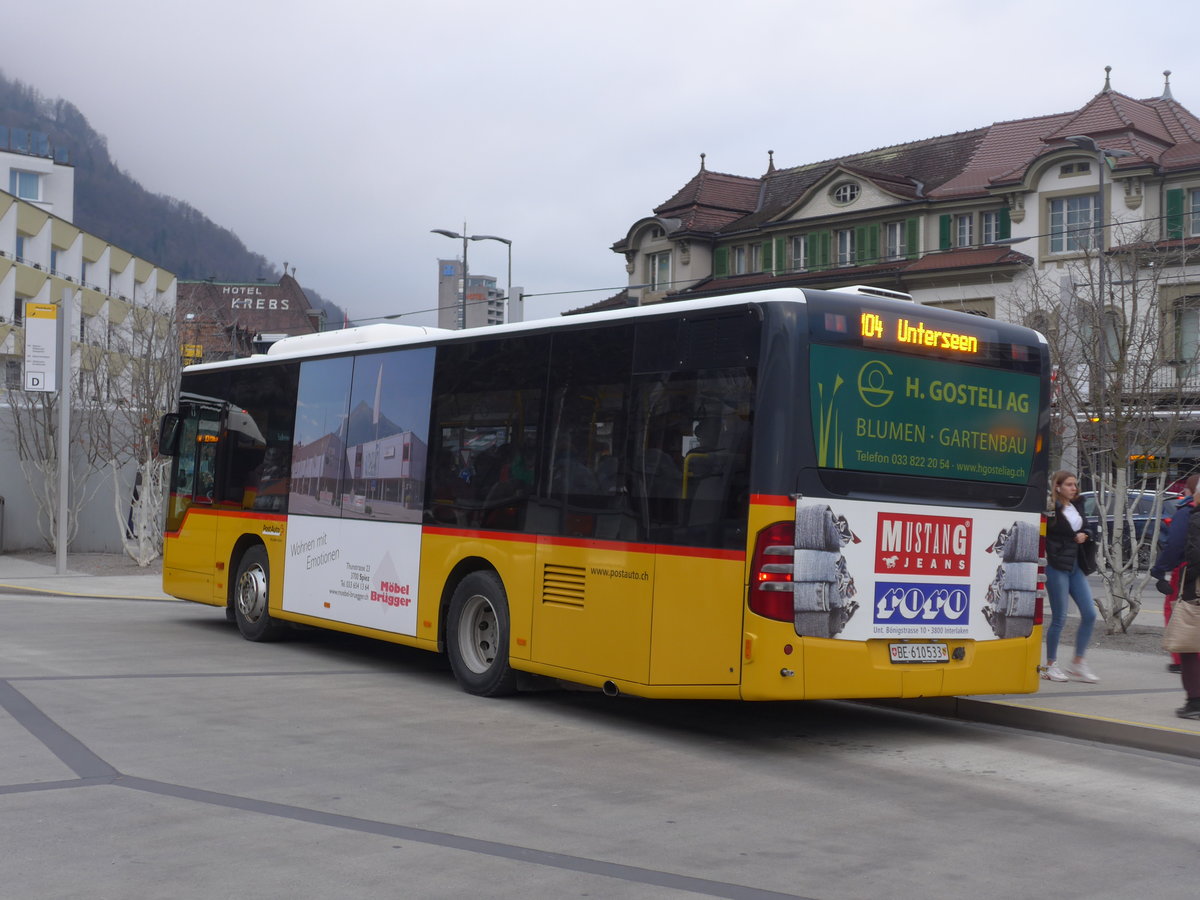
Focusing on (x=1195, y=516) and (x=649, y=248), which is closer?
(x=1195, y=516)

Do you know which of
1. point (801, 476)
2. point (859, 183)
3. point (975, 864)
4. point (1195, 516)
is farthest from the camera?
point (859, 183)

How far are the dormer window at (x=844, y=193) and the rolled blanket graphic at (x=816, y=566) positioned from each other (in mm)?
41942

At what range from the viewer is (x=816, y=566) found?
8570 mm

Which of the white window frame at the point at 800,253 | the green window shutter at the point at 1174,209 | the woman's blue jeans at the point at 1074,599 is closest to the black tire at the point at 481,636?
the woman's blue jeans at the point at 1074,599

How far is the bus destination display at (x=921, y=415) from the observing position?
8.72 metres

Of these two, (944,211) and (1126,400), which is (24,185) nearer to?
(944,211)

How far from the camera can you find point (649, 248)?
184ft

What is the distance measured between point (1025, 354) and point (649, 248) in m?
46.8

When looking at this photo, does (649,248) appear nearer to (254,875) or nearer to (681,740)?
(681,740)

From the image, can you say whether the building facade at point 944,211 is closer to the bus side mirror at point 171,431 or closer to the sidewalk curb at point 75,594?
the sidewalk curb at point 75,594

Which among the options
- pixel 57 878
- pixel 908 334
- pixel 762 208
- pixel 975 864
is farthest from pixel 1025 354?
pixel 762 208

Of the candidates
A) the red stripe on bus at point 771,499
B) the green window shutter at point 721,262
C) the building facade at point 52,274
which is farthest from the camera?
the green window shutter at point 721,262

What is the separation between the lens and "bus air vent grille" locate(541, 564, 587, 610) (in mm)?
9664

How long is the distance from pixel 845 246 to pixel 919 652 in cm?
4158
